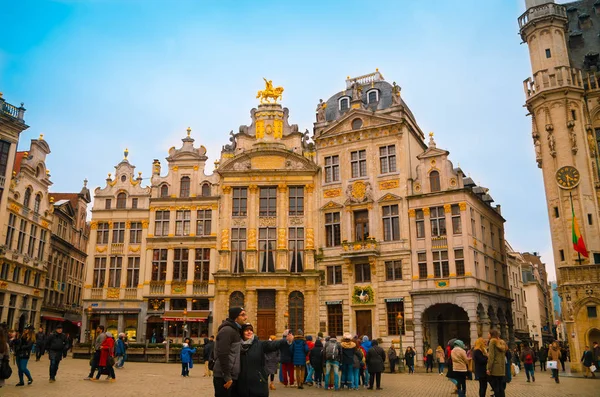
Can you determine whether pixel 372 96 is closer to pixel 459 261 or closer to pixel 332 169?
pixel 332 169

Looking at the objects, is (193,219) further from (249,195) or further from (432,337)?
(432,337)

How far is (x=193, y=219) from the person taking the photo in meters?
43.7

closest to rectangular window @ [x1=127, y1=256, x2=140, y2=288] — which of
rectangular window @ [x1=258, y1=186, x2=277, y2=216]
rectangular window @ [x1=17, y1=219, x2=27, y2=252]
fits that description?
rectangular window @ [x1=17, y1=219, x2=27, y2=252]

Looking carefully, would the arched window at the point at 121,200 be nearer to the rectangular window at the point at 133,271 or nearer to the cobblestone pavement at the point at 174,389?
the rectangular window at the point at 133,271

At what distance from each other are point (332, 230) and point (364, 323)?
7737mm

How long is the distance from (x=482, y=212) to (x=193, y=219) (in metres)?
23.5

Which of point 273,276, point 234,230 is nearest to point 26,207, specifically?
point 234,230

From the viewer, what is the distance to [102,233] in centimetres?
4425

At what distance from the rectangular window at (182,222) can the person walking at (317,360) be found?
26.2 meters

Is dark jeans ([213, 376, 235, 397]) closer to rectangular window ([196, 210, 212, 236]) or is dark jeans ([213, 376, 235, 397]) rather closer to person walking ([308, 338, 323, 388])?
person walking ([308, 338, 323, 388])

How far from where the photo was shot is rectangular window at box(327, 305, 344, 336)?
132 feet

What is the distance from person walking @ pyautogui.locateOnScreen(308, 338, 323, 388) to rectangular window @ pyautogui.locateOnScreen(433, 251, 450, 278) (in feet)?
67.1

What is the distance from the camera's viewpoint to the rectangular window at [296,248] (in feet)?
138

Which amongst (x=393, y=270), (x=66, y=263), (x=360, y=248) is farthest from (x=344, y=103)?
(x=66, y=263)
